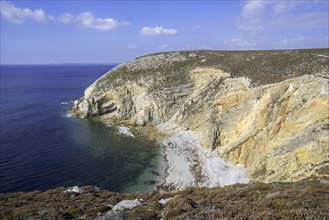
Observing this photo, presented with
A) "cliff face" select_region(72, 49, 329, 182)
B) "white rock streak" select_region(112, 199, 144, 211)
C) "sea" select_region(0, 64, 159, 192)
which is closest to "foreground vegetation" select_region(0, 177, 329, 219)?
"white rock streak" select_region(112, 199, 144, 211)

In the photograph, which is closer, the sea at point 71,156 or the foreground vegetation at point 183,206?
the foreground vegetation at point 183,206

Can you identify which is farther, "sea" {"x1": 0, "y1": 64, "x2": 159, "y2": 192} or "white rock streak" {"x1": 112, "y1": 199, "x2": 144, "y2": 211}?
"sea" {"x1": 0, "y1": 64, "x2": 159, "y2": 192}

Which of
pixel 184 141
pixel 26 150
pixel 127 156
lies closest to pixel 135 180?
pixel 127 156

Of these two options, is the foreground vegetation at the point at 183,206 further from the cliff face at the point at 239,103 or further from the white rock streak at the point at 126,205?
the cliff face at the point at 239,103

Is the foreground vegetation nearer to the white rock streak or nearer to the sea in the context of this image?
the white rock streak

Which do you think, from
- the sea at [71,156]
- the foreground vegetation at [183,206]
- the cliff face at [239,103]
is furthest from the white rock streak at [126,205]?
the cliff face at [239,103]

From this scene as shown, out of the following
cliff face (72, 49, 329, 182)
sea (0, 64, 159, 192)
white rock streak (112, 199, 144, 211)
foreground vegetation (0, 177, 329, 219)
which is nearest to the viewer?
foreground vegetation (0, 177, 329, 219)

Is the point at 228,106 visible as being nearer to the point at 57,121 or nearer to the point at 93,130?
the point at 93,130

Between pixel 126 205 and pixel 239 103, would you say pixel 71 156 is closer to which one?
pixel 239 103
